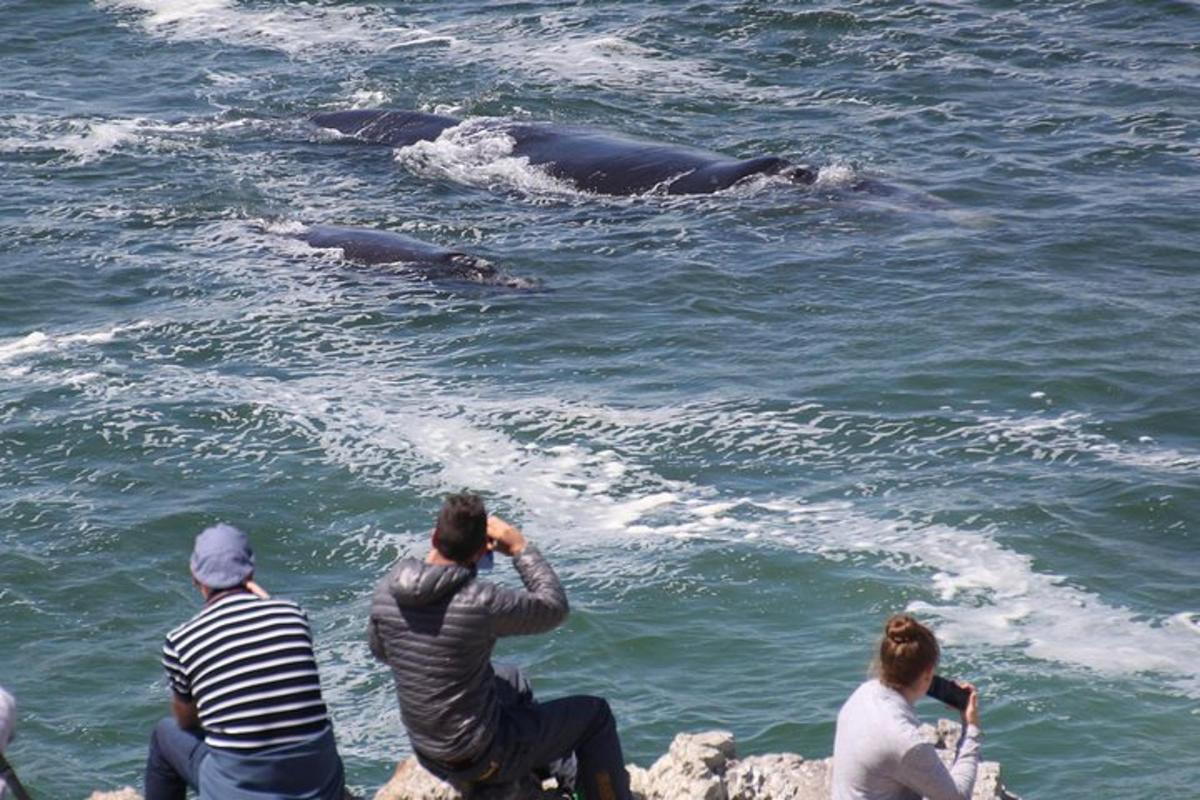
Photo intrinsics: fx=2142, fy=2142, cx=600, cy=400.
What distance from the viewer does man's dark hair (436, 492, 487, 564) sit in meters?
8.66

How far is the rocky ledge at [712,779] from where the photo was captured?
30.3 ft

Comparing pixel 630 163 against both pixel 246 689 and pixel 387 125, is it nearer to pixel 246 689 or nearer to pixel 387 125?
pixel 387 125

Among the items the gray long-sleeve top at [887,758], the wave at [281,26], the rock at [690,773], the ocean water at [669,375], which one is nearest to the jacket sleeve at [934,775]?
the gray long-sleeve top at [887,758]

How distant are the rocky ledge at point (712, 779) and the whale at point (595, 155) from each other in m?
15.7

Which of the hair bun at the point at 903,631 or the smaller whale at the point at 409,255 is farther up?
the hair bun at the point at 903,631

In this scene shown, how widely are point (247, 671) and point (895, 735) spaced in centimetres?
244

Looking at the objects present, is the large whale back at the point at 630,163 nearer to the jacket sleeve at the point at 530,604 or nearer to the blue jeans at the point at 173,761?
the jacket sleeve at the point at 530,604

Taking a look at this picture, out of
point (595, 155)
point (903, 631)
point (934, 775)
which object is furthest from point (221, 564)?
point (595, 155)

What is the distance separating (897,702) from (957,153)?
19.3 metres

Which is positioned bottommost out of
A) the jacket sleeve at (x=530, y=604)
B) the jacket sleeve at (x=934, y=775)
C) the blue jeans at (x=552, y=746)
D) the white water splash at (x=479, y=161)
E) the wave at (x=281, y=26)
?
the wave at (x=281, y=26)

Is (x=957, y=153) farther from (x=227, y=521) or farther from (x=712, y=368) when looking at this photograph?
(x=227, y=521)

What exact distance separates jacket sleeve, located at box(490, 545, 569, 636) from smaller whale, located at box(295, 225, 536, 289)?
12942 millimetres

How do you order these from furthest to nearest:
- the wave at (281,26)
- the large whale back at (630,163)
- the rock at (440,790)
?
the wave at (281,26), the large whale back at (630,163), the rock at (440,790)

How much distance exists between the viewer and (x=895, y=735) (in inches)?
317
